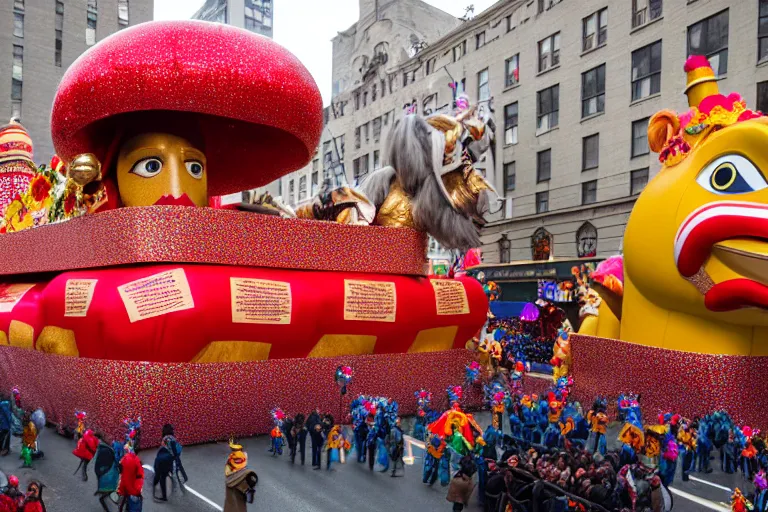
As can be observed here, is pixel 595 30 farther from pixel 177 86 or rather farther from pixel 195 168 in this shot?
pixel 177 86

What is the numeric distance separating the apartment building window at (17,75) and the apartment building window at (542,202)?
2060cm

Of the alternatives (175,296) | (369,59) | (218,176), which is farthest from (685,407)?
(369,59)

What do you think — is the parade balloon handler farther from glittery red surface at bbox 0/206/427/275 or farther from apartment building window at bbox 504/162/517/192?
apartment building window at bbox 504/162/517/192

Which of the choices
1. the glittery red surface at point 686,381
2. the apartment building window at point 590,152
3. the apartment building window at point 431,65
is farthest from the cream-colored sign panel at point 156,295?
the apartment building window at point 431,65

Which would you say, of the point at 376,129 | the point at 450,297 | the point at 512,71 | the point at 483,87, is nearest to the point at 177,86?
the point at 450,297

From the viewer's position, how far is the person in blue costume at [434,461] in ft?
19.1

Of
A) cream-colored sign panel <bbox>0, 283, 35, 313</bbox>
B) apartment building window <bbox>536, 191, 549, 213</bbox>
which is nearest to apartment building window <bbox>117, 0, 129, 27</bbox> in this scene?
apartment building window <bbox>536, 191, 549, 213</bbox>

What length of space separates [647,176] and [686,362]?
9977 millimetres

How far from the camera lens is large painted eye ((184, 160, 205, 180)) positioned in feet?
25.1

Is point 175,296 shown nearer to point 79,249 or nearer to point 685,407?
point 79,249

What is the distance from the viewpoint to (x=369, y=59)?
2917 cm

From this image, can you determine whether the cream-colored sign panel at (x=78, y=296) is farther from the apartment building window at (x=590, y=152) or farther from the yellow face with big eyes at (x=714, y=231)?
the apartment building window at (x=590, y=152)

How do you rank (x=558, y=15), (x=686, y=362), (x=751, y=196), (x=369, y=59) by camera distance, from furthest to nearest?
→ (x=369, y=59), (x=558, y=15), (x=686, y=362), (x=751, y=196)

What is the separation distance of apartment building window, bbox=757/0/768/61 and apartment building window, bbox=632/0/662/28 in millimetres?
2826
